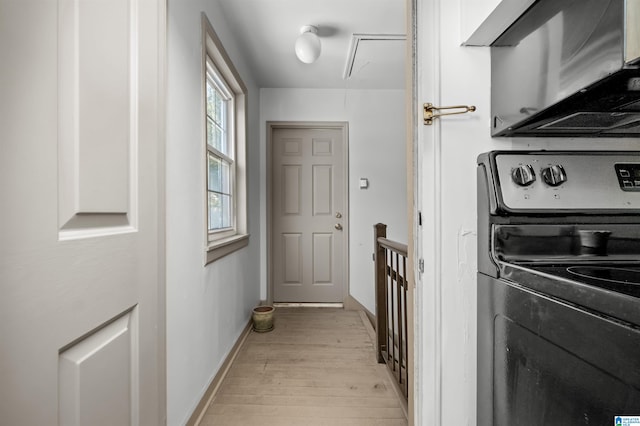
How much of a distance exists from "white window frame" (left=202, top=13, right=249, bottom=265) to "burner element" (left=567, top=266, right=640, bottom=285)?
5.39 ft

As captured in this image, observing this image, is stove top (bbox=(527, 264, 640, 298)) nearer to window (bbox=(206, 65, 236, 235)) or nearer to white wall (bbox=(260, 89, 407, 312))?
window (bbox=(206, 65, 236, 235))

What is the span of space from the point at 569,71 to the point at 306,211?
292 cm

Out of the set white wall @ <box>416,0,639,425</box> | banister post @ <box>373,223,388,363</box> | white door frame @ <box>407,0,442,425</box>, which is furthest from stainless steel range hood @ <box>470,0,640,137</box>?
banister post @ <box>373,223,388,363</box>

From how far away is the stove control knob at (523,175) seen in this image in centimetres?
81

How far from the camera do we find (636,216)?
807 millimetres

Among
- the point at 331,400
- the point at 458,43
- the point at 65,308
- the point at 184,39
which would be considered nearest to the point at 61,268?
the point at 65,308

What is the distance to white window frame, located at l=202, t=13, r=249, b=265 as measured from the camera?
6.19 ft

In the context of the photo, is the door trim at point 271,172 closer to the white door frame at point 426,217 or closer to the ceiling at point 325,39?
the ceiling at point 325,39

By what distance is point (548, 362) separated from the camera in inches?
24.3

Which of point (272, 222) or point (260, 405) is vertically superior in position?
point (272, 222)

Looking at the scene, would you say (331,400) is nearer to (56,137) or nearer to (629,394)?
(629,394)

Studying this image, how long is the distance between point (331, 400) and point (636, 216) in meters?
1.62

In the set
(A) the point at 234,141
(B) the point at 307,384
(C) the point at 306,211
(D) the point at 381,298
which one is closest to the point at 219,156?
(A) the point at 234,141

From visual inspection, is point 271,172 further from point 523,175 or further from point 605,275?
point 605,275
